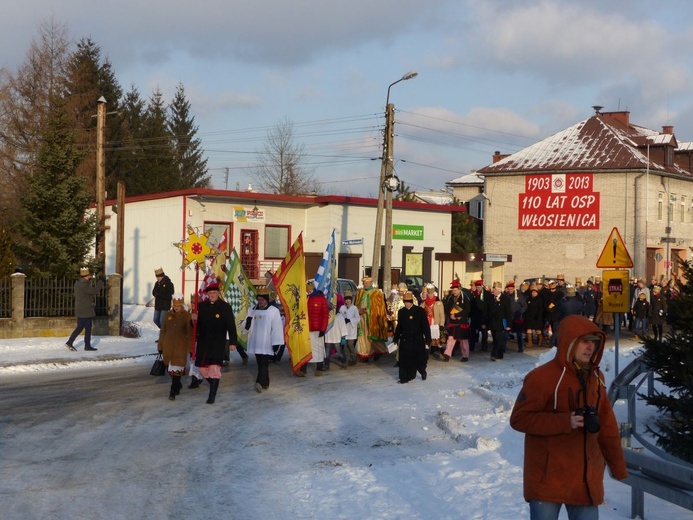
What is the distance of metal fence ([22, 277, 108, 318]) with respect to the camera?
2328cm

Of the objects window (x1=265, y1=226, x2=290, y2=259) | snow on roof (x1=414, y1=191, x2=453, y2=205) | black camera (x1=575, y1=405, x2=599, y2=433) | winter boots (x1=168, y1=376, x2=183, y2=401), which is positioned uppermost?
snow on roof (x1=414, y1=191, x2=453, y2=205)

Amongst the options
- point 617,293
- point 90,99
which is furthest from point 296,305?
point 90,99

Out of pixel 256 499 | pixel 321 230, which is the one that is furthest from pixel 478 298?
pixel 321 230

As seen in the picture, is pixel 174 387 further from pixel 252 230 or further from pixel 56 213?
pixel 252 230

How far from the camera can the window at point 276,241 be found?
40.8 meters

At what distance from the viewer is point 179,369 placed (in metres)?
13.6

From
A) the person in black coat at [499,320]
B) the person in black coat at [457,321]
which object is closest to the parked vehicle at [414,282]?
the person in black coat at [499,320]

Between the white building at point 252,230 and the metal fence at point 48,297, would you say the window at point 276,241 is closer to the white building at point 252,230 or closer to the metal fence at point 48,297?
the white building at point 252,230

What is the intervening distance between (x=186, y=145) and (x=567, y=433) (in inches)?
2802

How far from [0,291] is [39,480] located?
50.1 feet

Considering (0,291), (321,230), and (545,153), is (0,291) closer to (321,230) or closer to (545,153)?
(321,230)

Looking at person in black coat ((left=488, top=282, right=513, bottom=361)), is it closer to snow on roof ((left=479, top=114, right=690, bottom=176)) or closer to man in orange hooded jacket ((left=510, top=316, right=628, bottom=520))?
man in orange hooded jacket ((left=510, top=316, right=628, bottom=520))

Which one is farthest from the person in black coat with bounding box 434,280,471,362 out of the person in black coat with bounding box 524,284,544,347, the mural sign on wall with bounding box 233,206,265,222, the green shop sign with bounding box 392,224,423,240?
the green shop sign with bounding box 392,224,423,240

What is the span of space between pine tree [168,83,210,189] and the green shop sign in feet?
100
